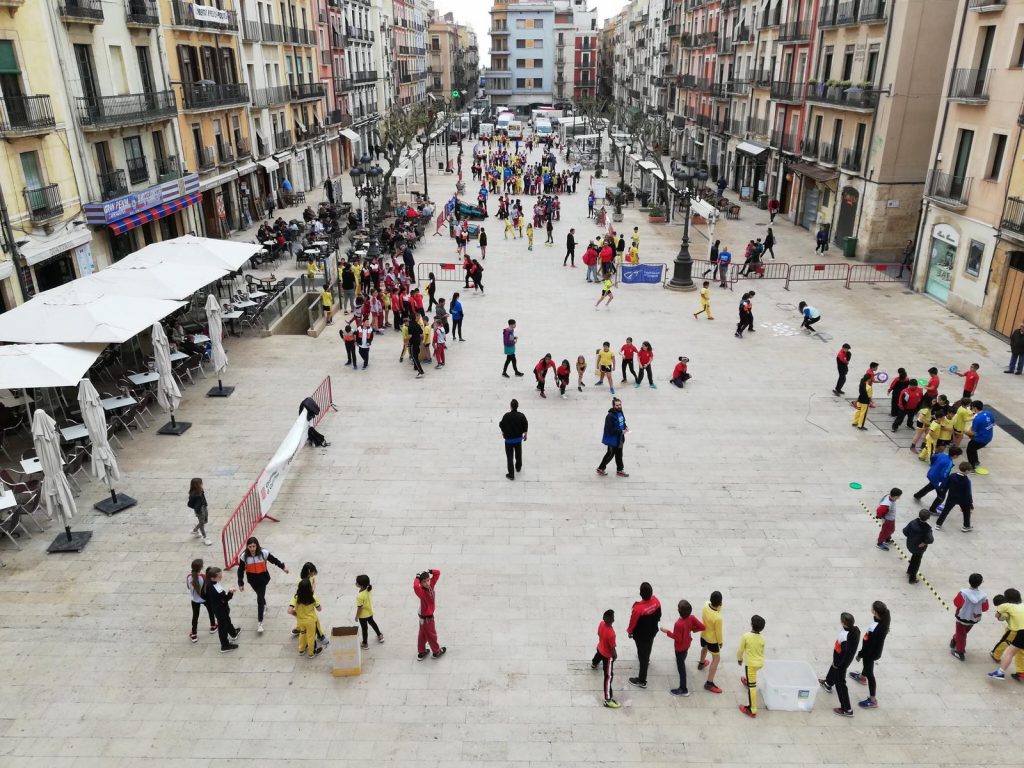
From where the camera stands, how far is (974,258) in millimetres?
22406

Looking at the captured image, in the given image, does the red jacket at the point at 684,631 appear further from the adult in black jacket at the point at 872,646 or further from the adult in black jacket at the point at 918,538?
the adult in black jacket at the point at 918,538

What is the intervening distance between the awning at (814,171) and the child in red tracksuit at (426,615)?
98.2 ft

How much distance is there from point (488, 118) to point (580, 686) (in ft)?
A: 320

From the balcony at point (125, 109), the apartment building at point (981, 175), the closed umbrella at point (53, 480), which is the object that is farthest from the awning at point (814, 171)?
the closed umbrella at point (53, 480)

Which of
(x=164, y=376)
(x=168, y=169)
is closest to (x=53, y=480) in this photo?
(x=164, y=376)

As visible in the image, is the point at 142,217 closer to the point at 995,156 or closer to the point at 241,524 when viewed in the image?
the point at 241,524

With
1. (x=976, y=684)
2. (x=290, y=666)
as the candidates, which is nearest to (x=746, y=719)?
(x=976, y=684)

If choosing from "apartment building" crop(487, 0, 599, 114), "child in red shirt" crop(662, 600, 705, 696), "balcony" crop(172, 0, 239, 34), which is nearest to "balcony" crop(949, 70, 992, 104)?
"child in red shirt" crop(662, 600, 705, 696)

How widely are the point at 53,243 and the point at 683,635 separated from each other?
70.8 feet

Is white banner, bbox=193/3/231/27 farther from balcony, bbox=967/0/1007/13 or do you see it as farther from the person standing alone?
the person standing alone

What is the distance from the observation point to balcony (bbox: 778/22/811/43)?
1411 inches

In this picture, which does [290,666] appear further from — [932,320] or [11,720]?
[932,320]

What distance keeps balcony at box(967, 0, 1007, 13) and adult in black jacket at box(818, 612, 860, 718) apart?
2073 centimetres

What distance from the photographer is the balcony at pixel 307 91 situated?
45.8 m
